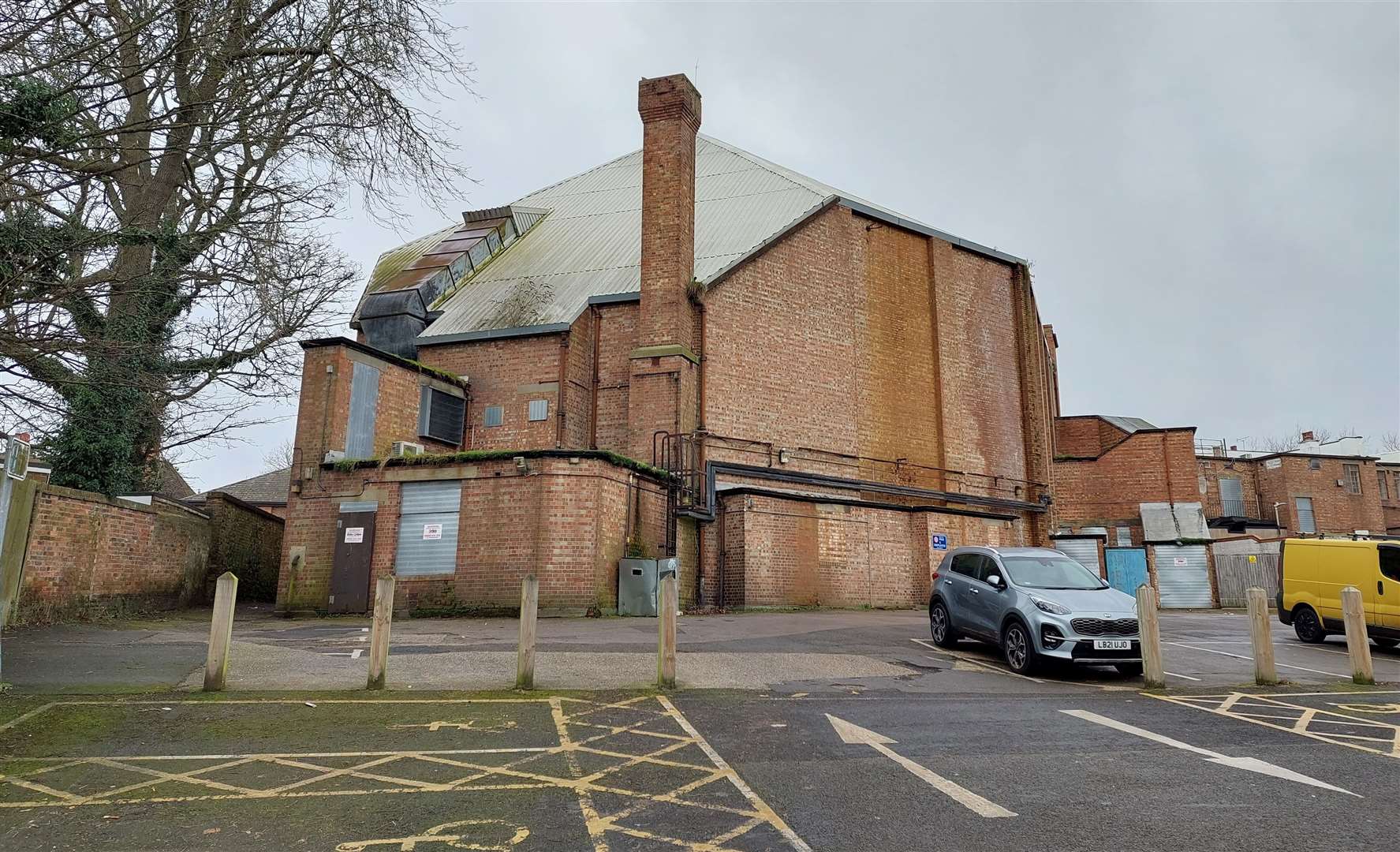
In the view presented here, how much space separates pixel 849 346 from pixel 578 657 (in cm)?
1630

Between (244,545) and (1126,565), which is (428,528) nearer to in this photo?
(244,545)

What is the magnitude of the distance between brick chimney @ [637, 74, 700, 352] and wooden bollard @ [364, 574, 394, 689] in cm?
1345

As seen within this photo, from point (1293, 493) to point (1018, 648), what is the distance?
44995 millimetres

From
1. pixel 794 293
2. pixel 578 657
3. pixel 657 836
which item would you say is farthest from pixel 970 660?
pixel 794 293

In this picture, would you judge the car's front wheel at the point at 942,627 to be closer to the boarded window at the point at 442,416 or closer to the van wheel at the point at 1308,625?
the van wheel at the point at 1308,625

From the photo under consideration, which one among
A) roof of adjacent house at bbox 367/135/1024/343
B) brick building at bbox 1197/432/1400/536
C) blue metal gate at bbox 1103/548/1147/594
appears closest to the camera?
roof of adjacent house at bbox 367/135/1024/343

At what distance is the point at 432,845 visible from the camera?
427 cm

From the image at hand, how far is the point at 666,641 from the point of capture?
8.60m

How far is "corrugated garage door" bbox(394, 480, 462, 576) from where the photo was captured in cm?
1712

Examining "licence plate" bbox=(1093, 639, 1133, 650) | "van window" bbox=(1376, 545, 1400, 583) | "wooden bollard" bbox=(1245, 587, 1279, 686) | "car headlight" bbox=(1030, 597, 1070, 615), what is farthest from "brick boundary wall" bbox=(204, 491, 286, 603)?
"van window" bbox=(1376, 545, 1400, 583)

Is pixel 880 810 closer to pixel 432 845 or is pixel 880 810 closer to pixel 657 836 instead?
pixel 657 836

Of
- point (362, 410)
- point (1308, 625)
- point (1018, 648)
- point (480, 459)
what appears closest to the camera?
point (1018, 648)

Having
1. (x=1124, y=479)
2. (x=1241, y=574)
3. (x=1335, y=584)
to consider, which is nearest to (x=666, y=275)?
(x=1335, y=584)

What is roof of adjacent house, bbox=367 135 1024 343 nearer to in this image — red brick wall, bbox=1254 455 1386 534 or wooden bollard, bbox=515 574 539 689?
wooden bollard, bbox=515 574 539 689
